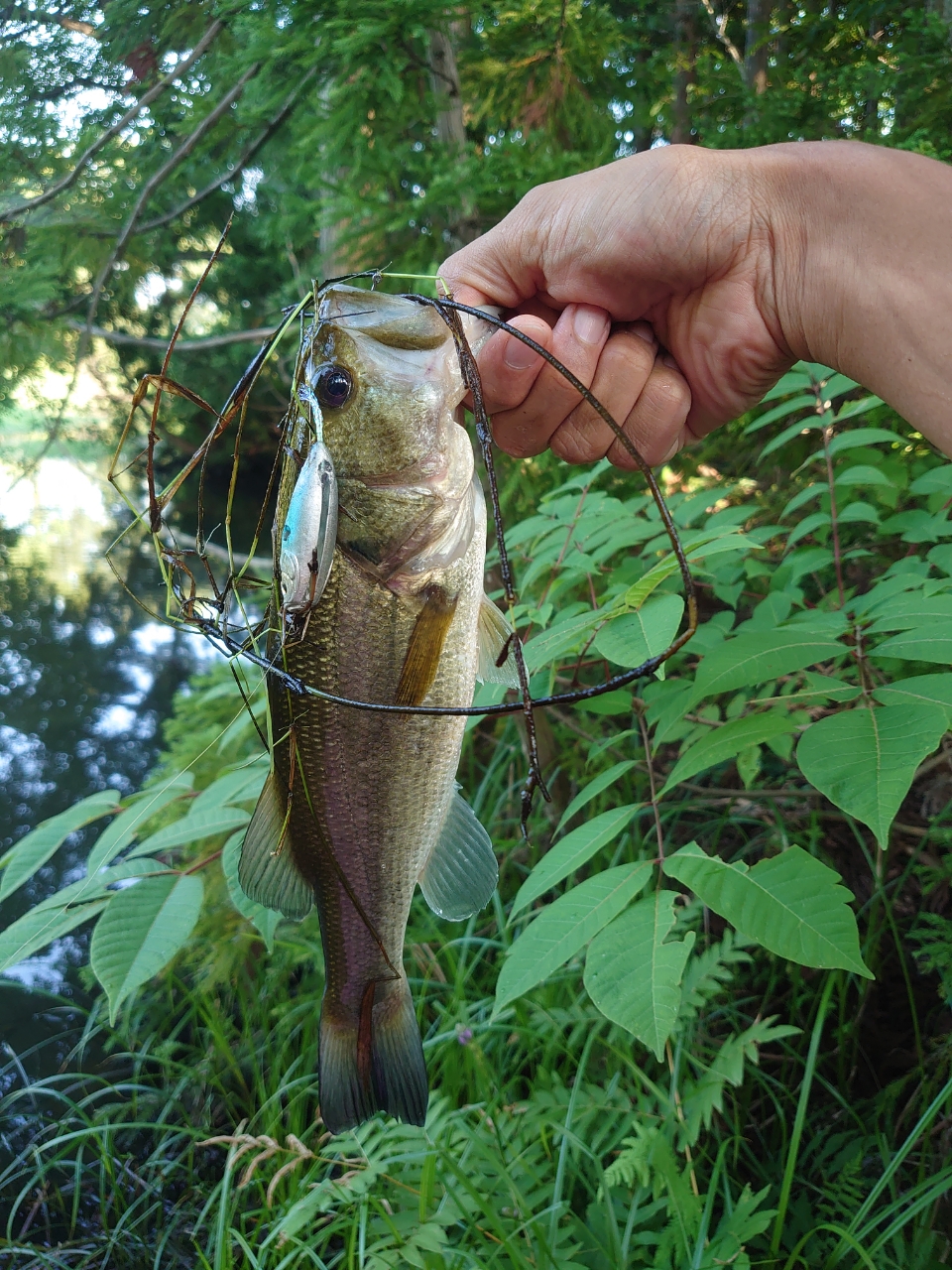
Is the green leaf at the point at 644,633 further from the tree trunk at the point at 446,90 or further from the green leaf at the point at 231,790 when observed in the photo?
the tree trunk at the point at 446,90

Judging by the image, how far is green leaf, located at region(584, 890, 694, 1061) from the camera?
1.17 meters

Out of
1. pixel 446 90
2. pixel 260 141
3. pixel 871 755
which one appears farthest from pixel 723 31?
pixel 871 755

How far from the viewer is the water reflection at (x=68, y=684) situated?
619cm

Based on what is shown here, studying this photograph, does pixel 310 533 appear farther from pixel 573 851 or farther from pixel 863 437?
pixel 863 437

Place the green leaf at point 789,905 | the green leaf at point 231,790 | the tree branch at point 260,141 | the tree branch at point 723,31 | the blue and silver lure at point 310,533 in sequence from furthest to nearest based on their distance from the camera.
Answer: the tree branch at point 723,31
the tree branch at point 260,141
the green leaf at point 231,790
the blue and silver lure at point 310,533
the green leaf at point 789,905

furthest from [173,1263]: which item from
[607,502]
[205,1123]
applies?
[607,502]

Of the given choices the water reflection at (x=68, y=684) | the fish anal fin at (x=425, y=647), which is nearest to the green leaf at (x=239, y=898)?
the fish anal fin at (x=425, y=647)

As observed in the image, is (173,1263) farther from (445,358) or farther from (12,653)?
(12,653)

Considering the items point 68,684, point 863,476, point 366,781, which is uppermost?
point 68,684

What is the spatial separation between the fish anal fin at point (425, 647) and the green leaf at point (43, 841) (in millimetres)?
929

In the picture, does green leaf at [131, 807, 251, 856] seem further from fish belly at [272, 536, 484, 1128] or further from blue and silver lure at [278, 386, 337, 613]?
blue and silver lure at [278, 386, 337, 613]

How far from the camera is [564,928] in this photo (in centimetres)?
134

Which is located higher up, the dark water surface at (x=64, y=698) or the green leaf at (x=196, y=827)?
the dark water surface at (x=64, y=698)

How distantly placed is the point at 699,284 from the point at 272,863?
1.50 m
